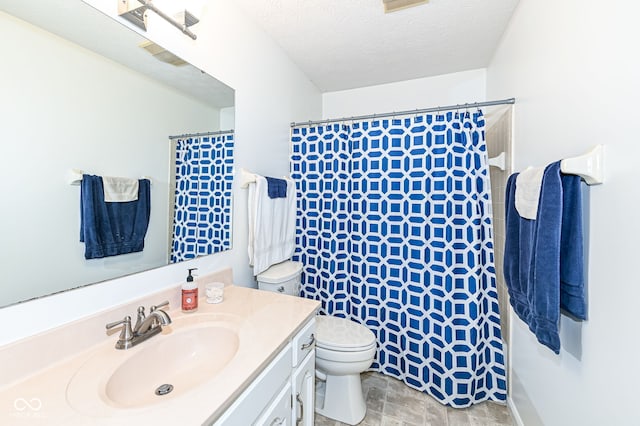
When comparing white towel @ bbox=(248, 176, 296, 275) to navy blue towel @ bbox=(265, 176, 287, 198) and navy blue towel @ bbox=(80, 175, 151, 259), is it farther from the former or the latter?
navy blue towel @ bbox=(80, 175, 151, 259)

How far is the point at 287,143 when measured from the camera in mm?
2059

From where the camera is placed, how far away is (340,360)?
1.46 metres

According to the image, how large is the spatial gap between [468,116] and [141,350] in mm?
2008

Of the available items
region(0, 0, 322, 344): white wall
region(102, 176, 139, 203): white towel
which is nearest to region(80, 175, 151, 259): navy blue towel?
region(102, 176, 139, 203): white towel

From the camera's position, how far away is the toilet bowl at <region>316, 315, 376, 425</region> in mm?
1465

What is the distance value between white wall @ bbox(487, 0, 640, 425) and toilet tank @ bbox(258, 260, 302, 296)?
1.34m

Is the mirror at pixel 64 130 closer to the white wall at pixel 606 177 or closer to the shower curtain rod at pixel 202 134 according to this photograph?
the shower curtain rod at pixel 202 134

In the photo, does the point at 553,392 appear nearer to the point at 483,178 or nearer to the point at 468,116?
the point at 483,178

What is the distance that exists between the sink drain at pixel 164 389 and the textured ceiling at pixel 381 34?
74.4 inches

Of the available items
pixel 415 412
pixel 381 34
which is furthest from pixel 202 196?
A: pixel 415 412

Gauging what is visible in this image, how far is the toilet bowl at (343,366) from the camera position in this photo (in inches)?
57.7

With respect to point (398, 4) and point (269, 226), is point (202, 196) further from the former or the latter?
point (398, 4)

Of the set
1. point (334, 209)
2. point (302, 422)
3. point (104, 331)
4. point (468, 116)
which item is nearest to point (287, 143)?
point (334, 209)

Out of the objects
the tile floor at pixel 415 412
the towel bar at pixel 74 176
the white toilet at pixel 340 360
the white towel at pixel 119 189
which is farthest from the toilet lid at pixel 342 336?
the towel bar at pixel 74 176
